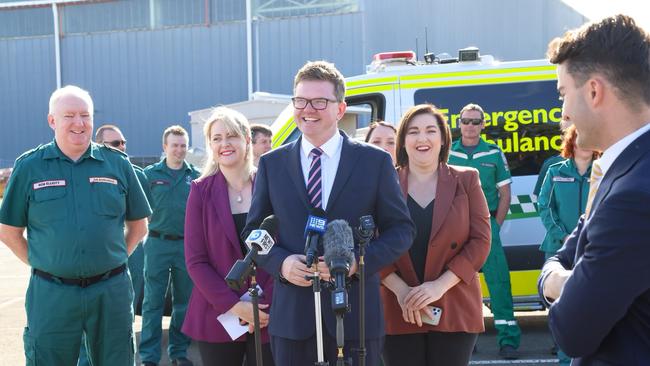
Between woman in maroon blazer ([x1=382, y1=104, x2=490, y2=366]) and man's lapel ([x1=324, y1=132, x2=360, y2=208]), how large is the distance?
0.81 meters

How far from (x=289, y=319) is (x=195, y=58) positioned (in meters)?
26.8

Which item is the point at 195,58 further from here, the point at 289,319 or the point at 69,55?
the point at 289,319

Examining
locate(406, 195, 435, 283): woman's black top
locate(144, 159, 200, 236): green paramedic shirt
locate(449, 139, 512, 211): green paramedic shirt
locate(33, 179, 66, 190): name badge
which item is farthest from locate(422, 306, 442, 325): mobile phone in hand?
locate(144, 159, 200, 236): green paramedic shirt

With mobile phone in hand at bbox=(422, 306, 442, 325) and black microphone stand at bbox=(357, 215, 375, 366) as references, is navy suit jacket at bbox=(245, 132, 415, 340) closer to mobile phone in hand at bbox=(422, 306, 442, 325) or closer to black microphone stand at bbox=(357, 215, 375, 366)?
black microphone stand at bbox=(357, 215, 375, 366)

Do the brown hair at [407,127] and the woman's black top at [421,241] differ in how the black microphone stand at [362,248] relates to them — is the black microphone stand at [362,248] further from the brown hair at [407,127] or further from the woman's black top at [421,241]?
the brown hair at [407,127]

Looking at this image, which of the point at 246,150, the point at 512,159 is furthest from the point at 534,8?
the point at 246,150

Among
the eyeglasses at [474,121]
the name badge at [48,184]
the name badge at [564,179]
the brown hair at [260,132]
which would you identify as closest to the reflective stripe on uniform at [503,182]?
the eyeglasses at [474,121]

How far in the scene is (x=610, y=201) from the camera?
5.85ft

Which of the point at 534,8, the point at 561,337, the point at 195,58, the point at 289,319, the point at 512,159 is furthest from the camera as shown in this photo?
the point at 195,58

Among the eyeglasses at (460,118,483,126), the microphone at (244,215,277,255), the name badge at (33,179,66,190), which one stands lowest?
the microphone at (244,215,277,255)

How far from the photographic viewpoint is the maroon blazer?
12.6ft

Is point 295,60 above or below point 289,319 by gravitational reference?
above

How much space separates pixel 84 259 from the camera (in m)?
4.20

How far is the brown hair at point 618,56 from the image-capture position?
1881 millimetres
